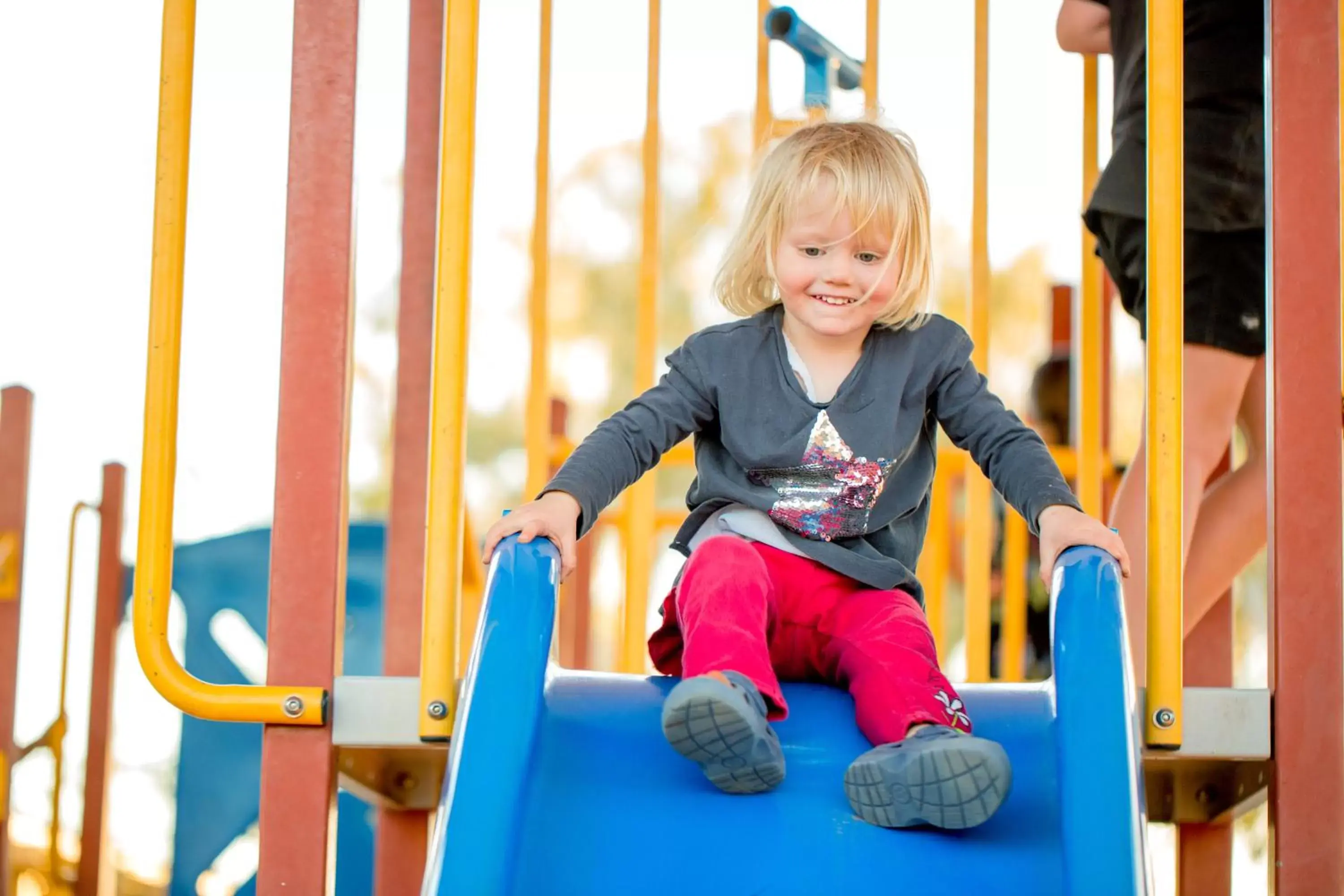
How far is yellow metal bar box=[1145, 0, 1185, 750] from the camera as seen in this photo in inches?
59.2

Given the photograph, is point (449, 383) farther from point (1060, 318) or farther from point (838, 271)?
point (1060, 318)

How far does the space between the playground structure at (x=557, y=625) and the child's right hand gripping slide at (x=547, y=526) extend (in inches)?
0.9

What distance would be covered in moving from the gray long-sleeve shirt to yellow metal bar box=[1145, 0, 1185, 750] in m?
0.18

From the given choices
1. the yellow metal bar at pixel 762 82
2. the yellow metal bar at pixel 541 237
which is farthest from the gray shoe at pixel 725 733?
the yellow metal bar at pixel 762 82

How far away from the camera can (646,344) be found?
2510 millimetres

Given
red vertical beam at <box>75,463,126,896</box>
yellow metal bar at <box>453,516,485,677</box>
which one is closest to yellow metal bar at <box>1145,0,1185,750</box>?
yellow metal bar at <box>453,516,485,677</box>

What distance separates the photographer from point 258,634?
3918 mm

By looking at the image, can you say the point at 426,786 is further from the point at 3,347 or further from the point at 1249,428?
the point at 3,347

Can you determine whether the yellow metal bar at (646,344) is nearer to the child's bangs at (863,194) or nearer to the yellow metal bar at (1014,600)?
the child's bangs at (863,194)

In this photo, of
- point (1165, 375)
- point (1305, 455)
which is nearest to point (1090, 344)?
point (1305, 455)

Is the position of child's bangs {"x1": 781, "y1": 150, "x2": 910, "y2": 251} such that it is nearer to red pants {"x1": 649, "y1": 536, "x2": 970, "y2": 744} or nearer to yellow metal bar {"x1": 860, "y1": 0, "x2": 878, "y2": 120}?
red pants {"x1": 649, "y1": 536, "x2": 970, "y2": 744}

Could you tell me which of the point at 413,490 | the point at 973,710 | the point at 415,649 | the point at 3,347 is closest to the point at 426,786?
the point at 415,649

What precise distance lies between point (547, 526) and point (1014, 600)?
1.89 meters

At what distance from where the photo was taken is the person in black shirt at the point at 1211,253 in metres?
2.07
